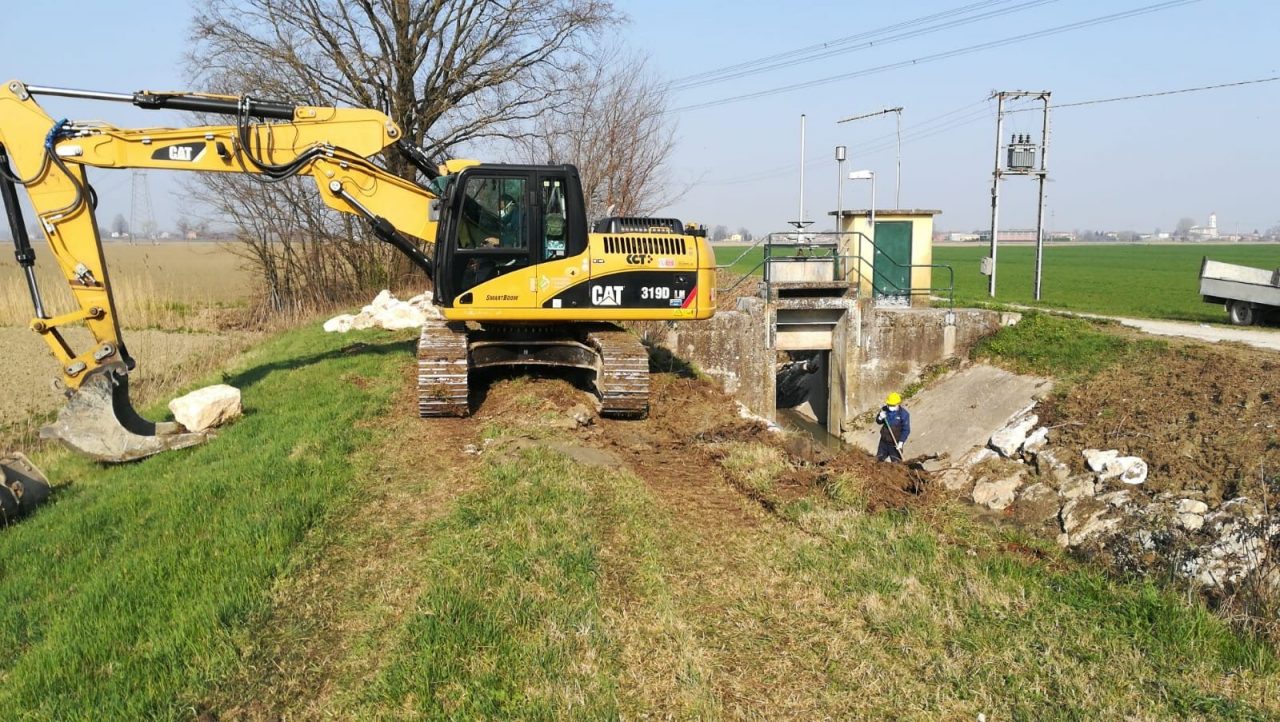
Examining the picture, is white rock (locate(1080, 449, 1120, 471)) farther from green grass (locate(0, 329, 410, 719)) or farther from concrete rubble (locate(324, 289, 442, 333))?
concrete rubble (locate(324, 289, 442, 333))

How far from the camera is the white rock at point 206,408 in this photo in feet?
31.7

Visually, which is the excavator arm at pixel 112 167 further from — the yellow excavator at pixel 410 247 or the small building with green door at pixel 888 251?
the small building with green door at pixel 888 251

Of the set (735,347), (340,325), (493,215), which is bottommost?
(735,347)

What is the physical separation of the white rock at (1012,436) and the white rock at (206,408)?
11.0 m

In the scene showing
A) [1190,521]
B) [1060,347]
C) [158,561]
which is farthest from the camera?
[1060,347]

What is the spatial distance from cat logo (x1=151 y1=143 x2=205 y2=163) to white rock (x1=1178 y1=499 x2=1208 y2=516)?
11.4 metres

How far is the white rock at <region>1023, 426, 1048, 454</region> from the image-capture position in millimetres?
13275

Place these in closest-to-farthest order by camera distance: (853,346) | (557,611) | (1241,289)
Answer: (557,611) < (1241,289) < (853,346)

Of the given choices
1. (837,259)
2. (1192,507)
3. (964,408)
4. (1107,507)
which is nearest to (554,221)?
(1107,507)

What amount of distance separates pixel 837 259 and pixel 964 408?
15.7ft

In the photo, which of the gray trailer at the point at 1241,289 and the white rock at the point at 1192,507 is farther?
the gray trailer at the point at 1241,289

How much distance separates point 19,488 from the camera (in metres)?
7.66

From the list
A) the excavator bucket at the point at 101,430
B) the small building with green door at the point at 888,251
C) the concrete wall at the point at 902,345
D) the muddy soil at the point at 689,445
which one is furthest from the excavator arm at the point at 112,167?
the small building with green door at the point at 888,251

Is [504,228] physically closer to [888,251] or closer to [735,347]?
[735,347]
